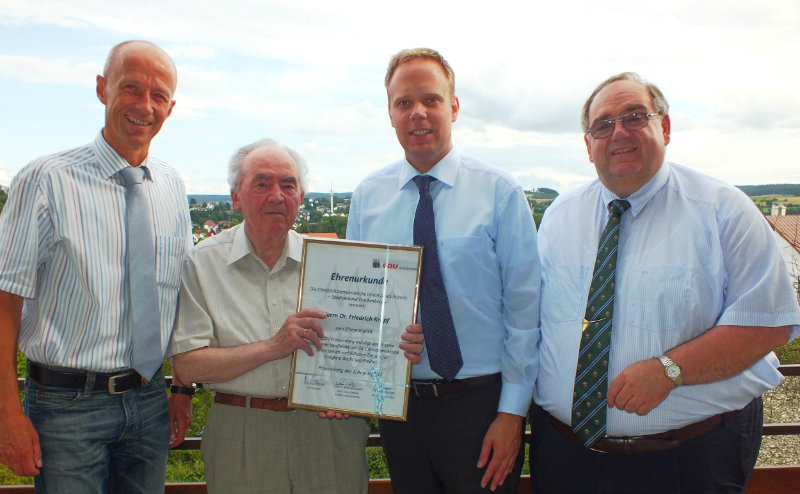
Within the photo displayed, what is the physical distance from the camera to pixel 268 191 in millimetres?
2412

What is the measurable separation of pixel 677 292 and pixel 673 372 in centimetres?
31

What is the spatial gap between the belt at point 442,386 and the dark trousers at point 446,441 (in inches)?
0.8

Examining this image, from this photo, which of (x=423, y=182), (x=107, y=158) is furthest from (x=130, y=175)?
(x=423, y=182)

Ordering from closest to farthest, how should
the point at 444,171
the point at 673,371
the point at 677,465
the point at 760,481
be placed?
the point at 673,371, the point at 677,465, the point at 444,171, the point at 760,481

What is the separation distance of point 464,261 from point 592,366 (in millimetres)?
668

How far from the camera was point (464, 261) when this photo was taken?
2338mm

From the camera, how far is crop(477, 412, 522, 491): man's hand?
2.27 meters

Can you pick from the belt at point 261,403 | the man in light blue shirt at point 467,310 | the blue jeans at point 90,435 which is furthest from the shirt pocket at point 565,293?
the blue jeans at point 90,435

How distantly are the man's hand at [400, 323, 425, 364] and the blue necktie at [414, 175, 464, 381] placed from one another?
96 millimetres

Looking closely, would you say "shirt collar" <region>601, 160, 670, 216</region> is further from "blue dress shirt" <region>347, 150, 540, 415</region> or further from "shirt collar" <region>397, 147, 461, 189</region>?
"shirt collar" <region>397, 147, 461, 189</region>

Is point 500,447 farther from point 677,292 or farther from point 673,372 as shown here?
point 677,292

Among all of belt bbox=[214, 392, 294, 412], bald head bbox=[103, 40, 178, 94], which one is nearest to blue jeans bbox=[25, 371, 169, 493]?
belt bbox=[214, 392, 294, 412]

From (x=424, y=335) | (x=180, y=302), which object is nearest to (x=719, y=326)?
(x=424, y=335)

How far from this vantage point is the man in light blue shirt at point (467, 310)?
230cm
